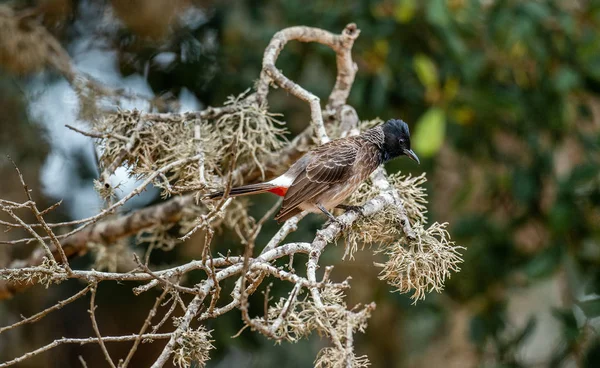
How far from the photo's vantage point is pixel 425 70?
5.00 m

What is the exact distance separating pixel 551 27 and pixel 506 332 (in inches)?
99.1

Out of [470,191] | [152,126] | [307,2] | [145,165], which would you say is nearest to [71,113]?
[152,126]

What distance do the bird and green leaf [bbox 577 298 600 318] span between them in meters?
1.85

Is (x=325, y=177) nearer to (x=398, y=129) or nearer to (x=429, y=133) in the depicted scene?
(x=398, y=129)

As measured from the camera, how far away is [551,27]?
530cm

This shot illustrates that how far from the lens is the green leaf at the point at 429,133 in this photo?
4793 mm

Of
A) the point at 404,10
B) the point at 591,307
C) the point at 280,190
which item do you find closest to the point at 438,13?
the point at 404,10

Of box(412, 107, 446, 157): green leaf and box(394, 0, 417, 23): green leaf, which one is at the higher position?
box(394, 0, 417, 23): green leaf

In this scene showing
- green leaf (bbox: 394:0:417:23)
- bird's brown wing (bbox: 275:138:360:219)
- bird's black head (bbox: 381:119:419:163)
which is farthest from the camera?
green leaf (bbox: 394:0:417:23)

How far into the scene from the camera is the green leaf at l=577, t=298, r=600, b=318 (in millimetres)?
4406

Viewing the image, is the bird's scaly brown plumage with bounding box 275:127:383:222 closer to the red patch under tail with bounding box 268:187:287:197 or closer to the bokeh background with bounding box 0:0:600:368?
the red patch under tail with bounding box 268:187:287:197

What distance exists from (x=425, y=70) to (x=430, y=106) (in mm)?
441

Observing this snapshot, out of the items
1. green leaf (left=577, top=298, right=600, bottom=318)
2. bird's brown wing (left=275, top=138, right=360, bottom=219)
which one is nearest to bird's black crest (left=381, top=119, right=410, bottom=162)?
bird's brown wing (left=275, top=138, right=360, bottom=219)

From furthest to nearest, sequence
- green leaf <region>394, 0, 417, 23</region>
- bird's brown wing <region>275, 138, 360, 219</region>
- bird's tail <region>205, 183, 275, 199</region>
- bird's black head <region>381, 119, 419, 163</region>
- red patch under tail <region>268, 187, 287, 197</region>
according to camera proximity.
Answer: green leaf <region>394, 0, 417, 23</region>, bird's black head <region>381, 119, 419, 163</region>, red patch under tail <region>268, 187, 287, 197</region>, bird's brown wing <region>275, 138, 360, 219</region>, bird's tail <region>205, 183, 275, 199</region>
